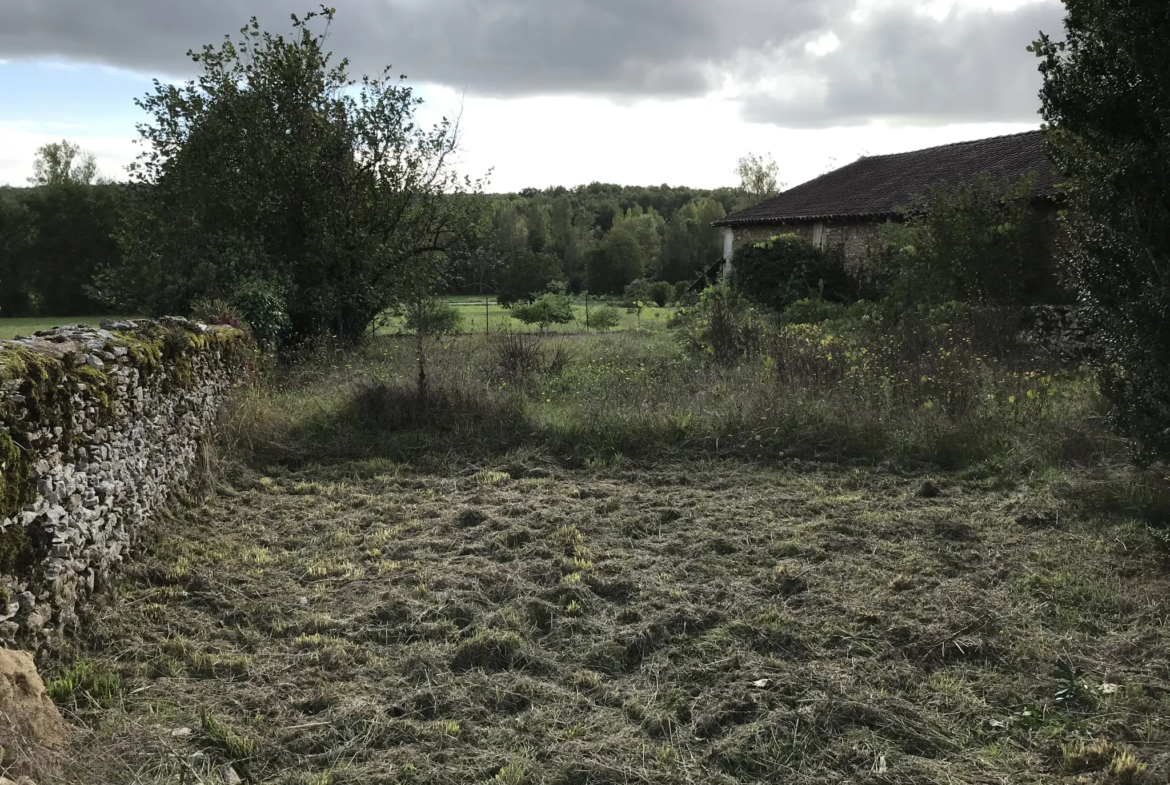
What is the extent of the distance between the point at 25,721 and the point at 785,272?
73.4ft

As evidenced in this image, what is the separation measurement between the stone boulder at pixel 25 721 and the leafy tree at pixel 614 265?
5219 centimetres

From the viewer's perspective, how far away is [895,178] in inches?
968

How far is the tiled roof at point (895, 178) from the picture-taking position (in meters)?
20.8

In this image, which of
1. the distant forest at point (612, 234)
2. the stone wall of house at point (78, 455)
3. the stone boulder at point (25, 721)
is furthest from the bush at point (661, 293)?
the stone boulder at point (25, 721)

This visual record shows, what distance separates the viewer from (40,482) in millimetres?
4371

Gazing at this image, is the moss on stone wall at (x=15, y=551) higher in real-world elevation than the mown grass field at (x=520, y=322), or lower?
lower

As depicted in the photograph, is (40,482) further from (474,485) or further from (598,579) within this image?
(474,485)

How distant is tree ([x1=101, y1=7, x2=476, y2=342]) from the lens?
15.4 metres

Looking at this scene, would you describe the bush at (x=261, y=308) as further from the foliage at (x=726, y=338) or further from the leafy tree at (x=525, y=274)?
the leafy tree at (x=525, y=274)

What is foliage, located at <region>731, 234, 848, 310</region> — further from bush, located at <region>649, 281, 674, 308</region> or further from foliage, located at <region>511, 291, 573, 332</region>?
bush, located at <region>649, 281, 674, 308</region>

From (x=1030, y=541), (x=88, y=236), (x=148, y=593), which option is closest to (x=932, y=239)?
(x=1030, y=541)

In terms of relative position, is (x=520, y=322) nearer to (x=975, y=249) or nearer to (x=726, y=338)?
(x=975, y=249)

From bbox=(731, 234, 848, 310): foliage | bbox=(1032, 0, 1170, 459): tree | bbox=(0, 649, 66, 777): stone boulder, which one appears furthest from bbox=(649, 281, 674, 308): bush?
bbox=(0, 649, 66, 777): stone boulder

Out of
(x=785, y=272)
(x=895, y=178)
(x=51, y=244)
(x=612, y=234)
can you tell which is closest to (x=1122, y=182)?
(x=785, y=272)
